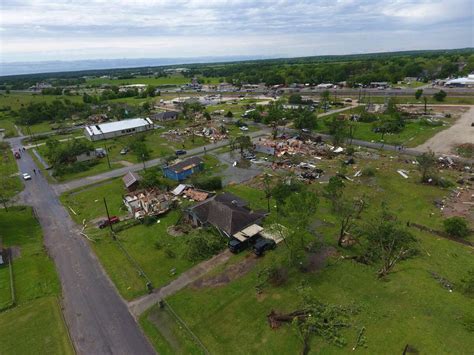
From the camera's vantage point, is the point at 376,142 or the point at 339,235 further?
the point at 376,142

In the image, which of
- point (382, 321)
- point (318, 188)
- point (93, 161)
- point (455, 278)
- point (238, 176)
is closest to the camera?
point (382, 321)

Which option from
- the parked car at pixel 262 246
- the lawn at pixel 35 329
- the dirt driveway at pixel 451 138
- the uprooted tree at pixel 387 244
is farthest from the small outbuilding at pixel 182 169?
the dirt driveway at pixel 451 138

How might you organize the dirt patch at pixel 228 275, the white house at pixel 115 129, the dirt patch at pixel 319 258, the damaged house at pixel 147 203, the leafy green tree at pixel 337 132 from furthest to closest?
the white house at pixel 115 129, the leafy green tree at pixel 337 132, the damaged house at pixel 147 203, the dirt patch at pixel 319 258, the dirt patch at pixel 228 275

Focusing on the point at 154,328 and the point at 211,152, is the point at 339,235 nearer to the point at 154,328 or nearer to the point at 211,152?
the point at 154,328

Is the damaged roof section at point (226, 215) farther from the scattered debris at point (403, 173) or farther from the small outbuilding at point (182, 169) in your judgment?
the scattered debris at point (403, 173)

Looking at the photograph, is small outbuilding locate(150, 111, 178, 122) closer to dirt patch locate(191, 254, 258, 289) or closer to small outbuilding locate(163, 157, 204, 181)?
small outbuilding locate(163, 157, 204, 181)

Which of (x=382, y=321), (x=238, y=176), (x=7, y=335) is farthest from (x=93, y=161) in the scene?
(x=382, y=321)

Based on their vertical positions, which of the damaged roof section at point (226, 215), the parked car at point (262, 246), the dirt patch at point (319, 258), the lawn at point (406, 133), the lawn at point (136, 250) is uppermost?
the lawn at point (406, 133)
